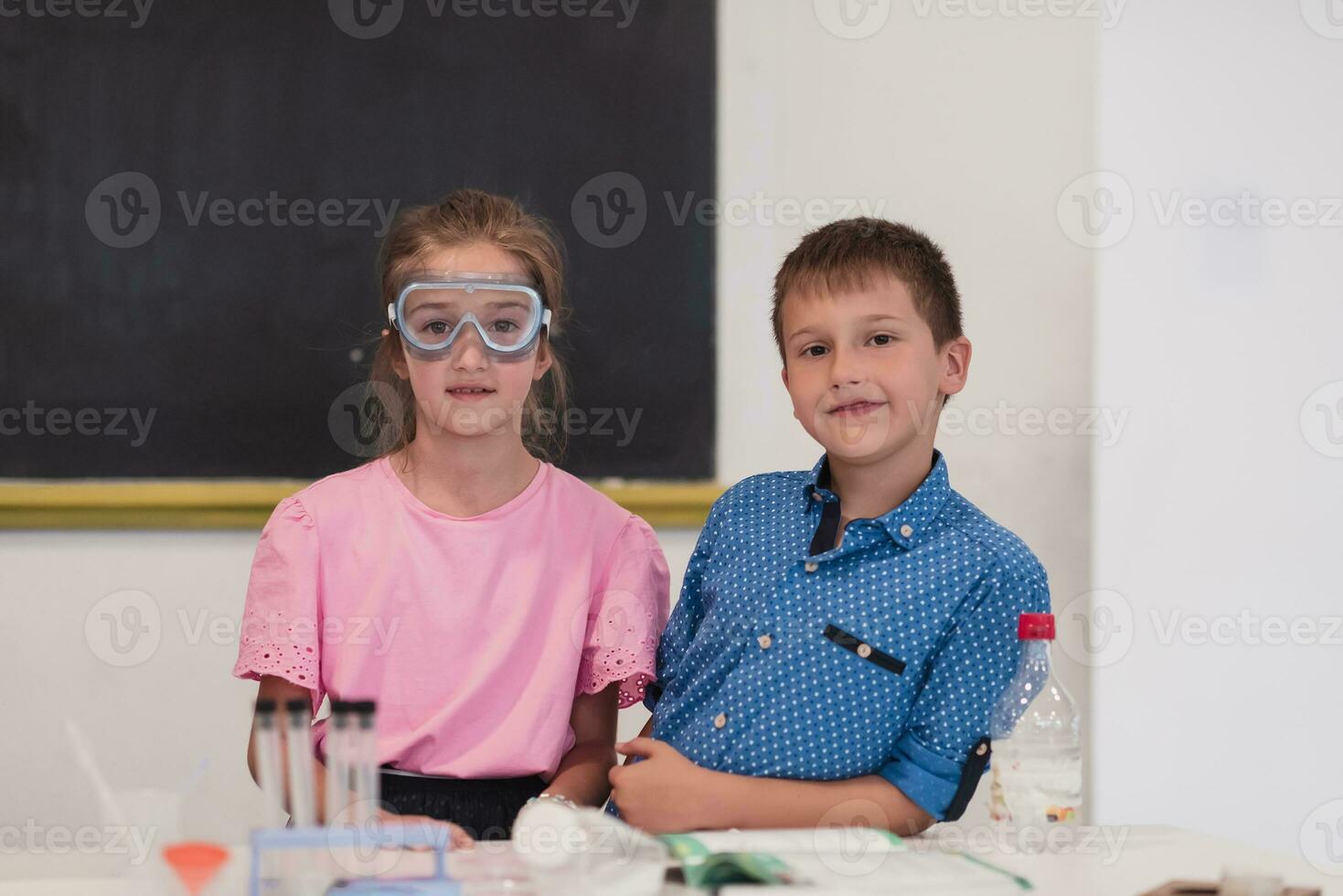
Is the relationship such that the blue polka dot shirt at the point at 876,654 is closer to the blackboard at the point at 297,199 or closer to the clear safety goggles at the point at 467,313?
the clear safety goggles at the point at 467,313

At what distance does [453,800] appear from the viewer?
1.55 metres

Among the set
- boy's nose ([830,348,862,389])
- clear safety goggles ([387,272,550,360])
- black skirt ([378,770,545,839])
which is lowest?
black skirt ([378,770,545,839])

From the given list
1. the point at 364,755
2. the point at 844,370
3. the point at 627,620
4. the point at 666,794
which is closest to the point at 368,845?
the point at 364,755

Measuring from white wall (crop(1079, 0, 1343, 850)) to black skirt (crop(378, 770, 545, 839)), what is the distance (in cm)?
137

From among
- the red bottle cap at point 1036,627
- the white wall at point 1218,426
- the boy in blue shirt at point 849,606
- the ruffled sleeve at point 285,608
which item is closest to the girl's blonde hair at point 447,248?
the ruffled sleeve at point 285,608

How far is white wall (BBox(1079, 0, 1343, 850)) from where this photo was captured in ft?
8.05

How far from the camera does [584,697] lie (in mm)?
1670

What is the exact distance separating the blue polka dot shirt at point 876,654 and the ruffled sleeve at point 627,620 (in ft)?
0.38

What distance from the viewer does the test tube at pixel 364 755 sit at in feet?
3.34

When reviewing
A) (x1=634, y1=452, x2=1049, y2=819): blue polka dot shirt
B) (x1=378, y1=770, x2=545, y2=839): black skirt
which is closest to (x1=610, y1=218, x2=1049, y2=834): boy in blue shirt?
(x1=634, y1=452, x2=1049, y2=819): blue polka dot shirt

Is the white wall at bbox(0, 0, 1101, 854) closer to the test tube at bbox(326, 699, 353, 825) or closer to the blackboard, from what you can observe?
the blackboard

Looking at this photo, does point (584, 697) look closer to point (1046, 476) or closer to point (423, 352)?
point (423, 352)

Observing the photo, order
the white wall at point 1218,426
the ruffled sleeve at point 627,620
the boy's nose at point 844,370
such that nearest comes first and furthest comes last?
the boy's nose at point 844,370, the ruffled sleeve at point 627,620, the white wall at point 1218,426

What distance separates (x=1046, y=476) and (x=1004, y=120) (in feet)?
2.27
